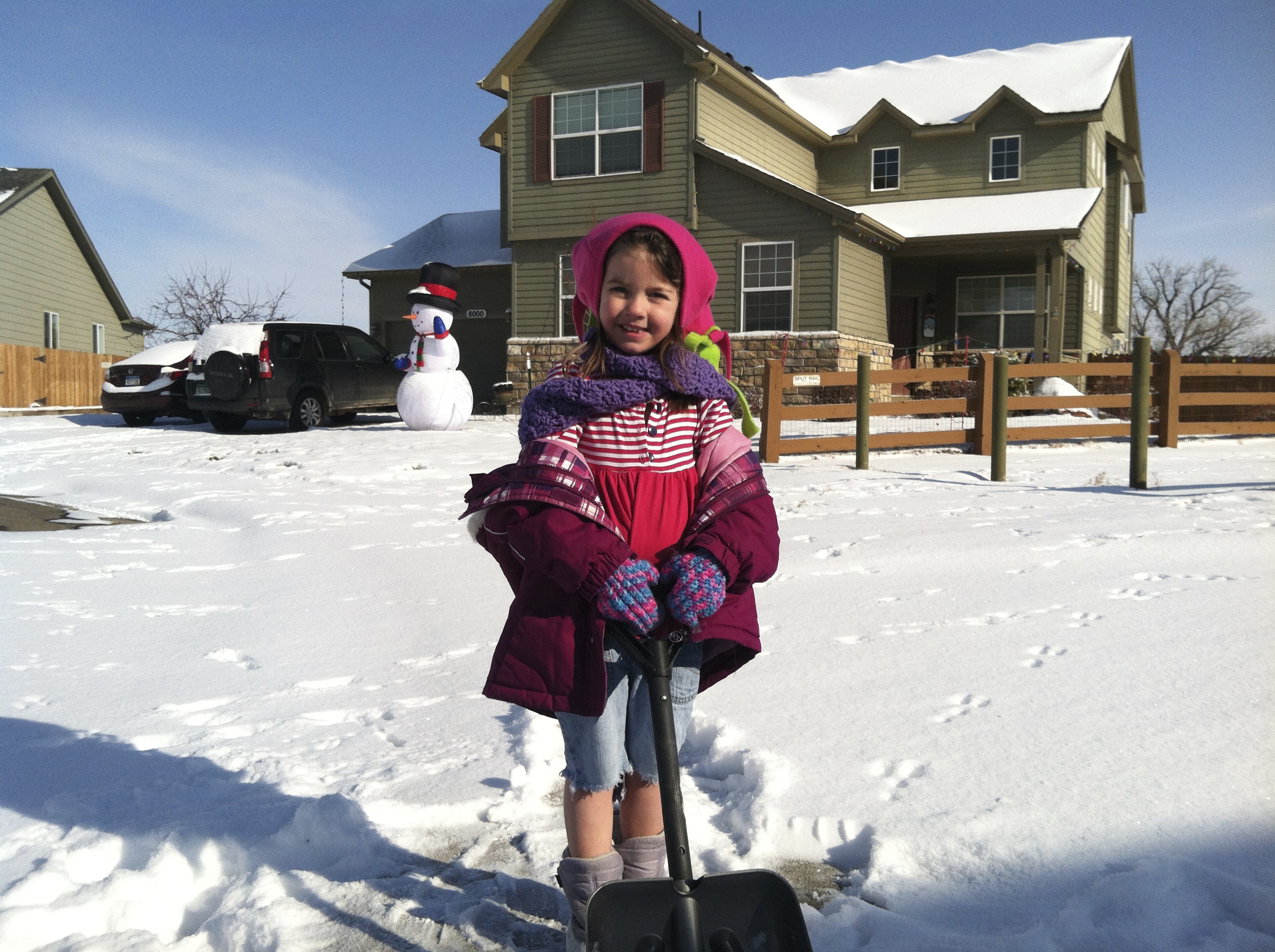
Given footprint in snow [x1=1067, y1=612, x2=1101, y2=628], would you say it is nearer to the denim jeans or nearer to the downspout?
the denim jeans

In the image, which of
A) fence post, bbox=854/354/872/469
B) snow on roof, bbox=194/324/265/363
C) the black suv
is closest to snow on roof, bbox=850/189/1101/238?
fence post, bbox=854/354/872/469

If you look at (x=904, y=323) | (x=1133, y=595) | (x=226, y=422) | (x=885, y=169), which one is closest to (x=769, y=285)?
(x=904, y=323)

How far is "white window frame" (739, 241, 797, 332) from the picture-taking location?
16.7m

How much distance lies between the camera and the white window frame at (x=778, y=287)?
16.7m

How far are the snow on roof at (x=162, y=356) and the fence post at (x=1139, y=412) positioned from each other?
13.2 meters

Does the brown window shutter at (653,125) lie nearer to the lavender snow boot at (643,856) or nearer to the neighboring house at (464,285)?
the neighboring house at (464,285)

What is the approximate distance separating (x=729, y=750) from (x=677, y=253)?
161 centimetres

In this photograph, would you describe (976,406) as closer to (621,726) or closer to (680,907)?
(621,726)

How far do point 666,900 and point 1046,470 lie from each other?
873cm

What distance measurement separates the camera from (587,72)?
1739cm

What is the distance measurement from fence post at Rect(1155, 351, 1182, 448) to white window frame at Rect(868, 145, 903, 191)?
10.6 metres

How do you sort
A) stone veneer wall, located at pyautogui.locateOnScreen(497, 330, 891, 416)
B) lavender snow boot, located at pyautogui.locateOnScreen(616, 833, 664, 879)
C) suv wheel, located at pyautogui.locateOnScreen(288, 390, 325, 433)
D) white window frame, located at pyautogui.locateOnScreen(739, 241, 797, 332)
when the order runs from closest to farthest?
lavender snow boot, located at pyautogui.locateOnScreen(616, 833, 664, 879), suv wheel, located at pyautogui.locateOnScreen(288, 390, 325, 433), stone veneer wall, located at pyautogui.locateOnScreen(497, 330, 891, 416), white window frame, located at pyautogui.locateOnScreen(739, 241, 797, 332)

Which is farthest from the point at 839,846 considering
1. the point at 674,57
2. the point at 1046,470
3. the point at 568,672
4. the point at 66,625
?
the point at 674,57

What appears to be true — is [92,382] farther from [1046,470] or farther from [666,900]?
[666,900]
